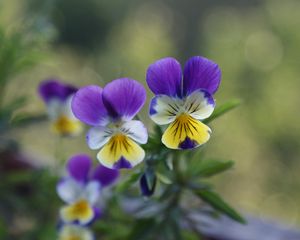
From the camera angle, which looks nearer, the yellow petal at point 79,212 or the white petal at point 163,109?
the white petal at point 163,109

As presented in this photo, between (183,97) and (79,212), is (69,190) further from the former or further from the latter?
(183,97)

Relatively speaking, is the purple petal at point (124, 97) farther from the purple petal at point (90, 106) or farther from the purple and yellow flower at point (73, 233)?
the purple and yellow flower at point (73, 233)

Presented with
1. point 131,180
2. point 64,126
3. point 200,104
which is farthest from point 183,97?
point 64,126

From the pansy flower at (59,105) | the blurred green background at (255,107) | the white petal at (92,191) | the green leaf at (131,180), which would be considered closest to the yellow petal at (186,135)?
the green leaf at (131,180)

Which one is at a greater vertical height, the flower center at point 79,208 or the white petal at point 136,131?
the white petal at point 136,131

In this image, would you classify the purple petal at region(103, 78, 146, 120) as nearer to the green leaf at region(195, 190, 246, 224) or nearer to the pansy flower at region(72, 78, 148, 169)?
the pansy flower at region(72, 78, 148, 169)

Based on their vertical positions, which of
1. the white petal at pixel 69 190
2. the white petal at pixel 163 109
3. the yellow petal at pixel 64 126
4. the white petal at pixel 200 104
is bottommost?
the white petal at pixel 69 190

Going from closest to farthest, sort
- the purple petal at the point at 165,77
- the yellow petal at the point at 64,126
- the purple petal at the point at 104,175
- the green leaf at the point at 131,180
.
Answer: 1. the purple petal at the point at 165,77
2. the green leaf at the point at 131,180
3. the purple petal at the point at 104,175
4. the yellow petal at the point at 64,126

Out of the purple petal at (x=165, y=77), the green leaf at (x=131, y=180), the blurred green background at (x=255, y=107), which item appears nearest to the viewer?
the purple petal at (x=165, y=77)
